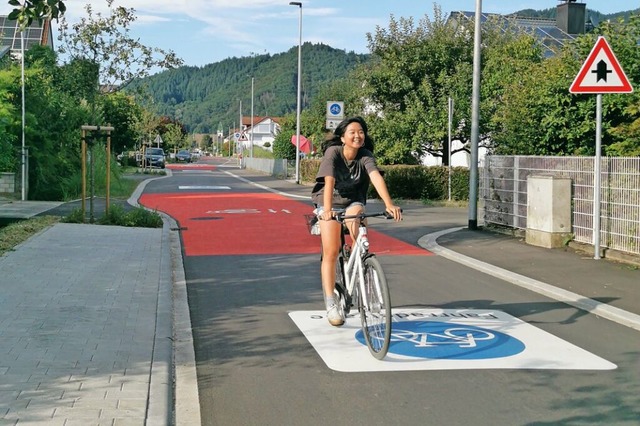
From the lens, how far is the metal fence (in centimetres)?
1181

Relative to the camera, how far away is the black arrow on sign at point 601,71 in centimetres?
1152

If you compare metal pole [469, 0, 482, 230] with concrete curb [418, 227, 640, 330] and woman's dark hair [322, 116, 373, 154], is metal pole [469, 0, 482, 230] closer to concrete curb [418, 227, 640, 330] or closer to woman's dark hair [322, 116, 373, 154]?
concrete curb [418, 227, 640, 330]

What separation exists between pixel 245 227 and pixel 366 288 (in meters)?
11.5

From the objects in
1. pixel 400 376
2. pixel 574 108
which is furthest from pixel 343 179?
pixel 574 108

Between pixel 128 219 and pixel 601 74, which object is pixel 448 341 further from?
pixel 128 219

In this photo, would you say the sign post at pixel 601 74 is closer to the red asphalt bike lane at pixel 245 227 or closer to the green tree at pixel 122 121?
the red asphalt bike lane at pixel 245 227

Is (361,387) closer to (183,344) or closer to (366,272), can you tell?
(366,272)

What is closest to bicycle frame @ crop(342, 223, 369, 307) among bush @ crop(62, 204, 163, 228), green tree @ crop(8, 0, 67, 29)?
green tree @ crop(8, 0, 67, 29)

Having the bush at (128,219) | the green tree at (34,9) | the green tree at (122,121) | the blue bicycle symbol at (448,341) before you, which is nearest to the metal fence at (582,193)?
the blue bicycle symbol at (448,341)

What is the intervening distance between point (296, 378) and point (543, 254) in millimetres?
7875

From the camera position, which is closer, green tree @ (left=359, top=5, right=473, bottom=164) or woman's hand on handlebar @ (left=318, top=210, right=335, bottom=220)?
woman's hand on handlebar @ (left=318, top=210, right=335, bottom=220)

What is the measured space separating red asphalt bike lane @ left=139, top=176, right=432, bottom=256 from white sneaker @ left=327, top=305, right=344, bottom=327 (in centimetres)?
586

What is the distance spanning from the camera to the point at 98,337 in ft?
22.2

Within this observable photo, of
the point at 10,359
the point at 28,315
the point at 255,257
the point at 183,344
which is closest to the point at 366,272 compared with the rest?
the point at 183,344
